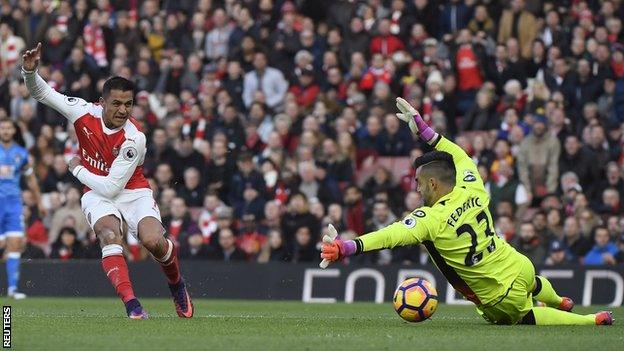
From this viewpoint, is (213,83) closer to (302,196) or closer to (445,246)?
(302,196)

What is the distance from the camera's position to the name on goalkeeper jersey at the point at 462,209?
39.9 feet

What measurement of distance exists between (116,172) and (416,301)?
319 centimetres

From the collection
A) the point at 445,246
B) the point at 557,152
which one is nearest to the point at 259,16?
the point at 557,152

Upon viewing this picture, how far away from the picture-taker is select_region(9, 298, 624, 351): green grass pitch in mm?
10008

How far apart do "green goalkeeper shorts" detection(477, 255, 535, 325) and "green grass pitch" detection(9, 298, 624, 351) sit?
8.6 inches

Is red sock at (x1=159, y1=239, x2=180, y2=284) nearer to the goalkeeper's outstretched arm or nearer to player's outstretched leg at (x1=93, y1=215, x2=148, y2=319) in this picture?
player's outstretched leg at (x1=93, y1=215, x2=148, y2=319)

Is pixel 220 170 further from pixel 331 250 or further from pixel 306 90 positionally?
pixel 331 250

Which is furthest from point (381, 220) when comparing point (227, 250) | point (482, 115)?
point (482, 115)

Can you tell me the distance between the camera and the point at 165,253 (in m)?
13.3

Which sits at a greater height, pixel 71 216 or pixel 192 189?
pixel 192 189

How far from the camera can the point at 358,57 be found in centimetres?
2475

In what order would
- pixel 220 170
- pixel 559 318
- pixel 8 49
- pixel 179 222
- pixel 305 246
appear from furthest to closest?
pixel 8 49
pixel 220 170
pixel 179 222
pixel 305 246
pixel 559 318

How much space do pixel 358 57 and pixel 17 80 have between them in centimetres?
699

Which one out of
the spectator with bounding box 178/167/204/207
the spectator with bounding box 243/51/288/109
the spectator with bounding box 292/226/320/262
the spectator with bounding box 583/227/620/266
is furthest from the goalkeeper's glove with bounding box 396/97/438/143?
the spectator with bounding box 243/51/288/109
